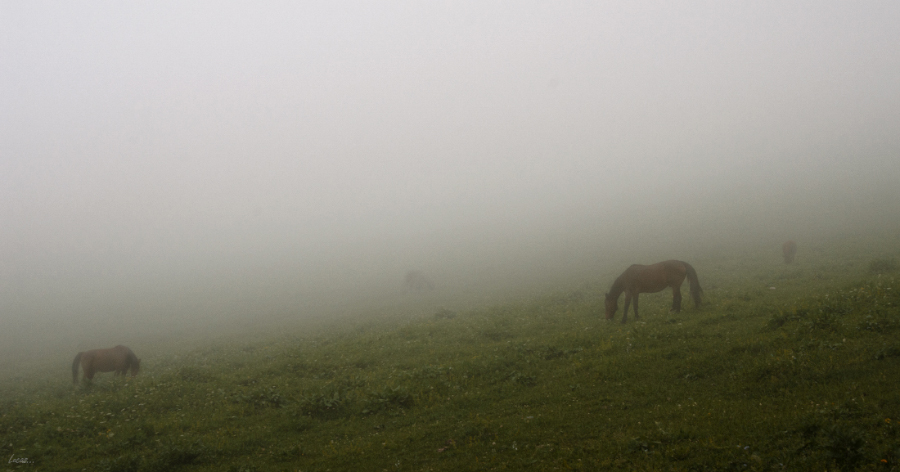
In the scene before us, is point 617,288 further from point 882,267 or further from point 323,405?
point 882,267

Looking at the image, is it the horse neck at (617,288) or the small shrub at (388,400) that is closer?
the small shrub at (388,400)

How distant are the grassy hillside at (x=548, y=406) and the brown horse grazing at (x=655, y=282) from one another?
0.88m

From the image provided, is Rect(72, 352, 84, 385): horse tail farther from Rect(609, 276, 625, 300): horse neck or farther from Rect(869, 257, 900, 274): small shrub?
Rect(869, 257, 900, 274): small shrub

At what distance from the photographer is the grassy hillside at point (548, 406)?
7.24 metres

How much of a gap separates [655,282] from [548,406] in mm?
10642

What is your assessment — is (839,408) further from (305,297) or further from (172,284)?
(172,284)

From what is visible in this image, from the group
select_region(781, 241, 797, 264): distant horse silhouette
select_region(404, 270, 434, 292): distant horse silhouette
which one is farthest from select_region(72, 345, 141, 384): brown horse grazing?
select_region(781, 241, 797, 264): distant horse silhouette

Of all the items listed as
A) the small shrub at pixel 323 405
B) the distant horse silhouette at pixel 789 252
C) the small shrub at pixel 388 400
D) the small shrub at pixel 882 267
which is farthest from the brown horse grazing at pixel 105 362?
the distant horse silhouette at pixel 789 252

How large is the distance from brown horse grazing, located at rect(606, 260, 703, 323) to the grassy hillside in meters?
0.88

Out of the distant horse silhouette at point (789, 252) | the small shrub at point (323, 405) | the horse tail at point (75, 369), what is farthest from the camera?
the distant horse silhouette at point (789, 252)

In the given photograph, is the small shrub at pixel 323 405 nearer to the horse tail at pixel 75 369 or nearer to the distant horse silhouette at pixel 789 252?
the horse tail at pixel 75 369

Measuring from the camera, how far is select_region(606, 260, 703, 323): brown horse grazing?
18.2 metres

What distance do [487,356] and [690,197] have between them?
3024 inches

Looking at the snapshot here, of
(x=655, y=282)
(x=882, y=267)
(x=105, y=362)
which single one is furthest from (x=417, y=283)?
(x=882, y=267)
